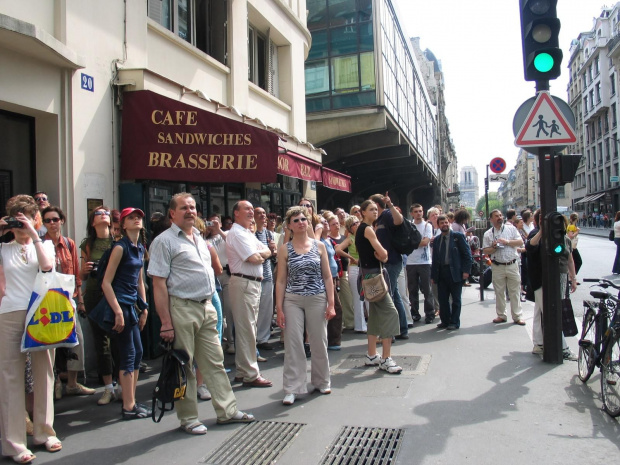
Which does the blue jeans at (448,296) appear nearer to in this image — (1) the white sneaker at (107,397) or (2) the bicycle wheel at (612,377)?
(2) the bicycle wheel at (612,377)

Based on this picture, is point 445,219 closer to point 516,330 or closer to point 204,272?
point 516,330

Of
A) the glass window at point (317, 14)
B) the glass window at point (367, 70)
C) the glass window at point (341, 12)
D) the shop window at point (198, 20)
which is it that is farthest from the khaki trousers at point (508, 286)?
the glass window at point (317, 14)

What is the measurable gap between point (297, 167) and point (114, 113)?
4.16 meters

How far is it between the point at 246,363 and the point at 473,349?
318cm

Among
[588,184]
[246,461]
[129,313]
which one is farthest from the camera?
[588,184]

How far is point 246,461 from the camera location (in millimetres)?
3713

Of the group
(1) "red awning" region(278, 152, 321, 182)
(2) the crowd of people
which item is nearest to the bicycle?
(2) the crowd of people

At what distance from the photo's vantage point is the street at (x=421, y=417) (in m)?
3.78

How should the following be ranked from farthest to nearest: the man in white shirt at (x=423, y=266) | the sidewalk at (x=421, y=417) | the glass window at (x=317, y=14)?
the glass window at (x=317, y=14), the man in white shirt at (x=423, y=266), the sidewalk at (x=421, y=417)

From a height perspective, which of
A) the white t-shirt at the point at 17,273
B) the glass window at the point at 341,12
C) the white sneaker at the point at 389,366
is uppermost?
the glass window at the point at 341,12

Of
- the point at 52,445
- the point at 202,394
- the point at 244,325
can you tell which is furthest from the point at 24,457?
the point at 244,325

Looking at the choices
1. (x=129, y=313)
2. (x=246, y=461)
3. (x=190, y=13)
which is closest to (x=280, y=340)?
(x=129, y=313)

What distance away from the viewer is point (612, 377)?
4.31m

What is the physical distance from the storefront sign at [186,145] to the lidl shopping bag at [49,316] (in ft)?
9.82
